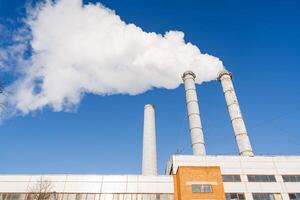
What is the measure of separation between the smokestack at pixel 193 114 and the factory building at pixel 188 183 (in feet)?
28.3

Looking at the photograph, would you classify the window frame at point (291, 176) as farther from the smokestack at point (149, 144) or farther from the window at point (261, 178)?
the smokestack at point (149, 144)

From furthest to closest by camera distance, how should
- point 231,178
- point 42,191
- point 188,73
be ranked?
point 188,73
point 231,178
point 42,191

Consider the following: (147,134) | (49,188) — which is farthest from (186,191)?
(147,134)

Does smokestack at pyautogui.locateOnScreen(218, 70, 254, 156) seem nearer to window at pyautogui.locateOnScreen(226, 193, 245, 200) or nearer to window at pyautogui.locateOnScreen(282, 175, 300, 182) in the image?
window at pyautogui.locateOnScreen(282, 175, 300, 182)

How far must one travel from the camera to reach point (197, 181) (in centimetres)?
2762

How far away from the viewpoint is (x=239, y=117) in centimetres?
4344

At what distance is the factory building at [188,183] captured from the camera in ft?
90.8

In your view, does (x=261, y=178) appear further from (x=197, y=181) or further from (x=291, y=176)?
(x=197, y=181)

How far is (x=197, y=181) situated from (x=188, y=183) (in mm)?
1081

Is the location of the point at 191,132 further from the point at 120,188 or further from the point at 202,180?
the point at 120,188

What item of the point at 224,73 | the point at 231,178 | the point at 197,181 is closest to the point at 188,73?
the point at 224,73

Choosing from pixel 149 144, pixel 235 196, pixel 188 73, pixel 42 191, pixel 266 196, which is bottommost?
pixel 235 196

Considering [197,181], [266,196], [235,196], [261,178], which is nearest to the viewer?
[197,181]

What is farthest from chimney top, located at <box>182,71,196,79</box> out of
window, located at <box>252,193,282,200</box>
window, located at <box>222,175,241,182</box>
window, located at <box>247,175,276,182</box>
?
window, located at <box>252,193,282,200</box>
